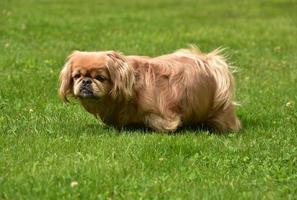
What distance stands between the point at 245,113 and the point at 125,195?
3746 mm

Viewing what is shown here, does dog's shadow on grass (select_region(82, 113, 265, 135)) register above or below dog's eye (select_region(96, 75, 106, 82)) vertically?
below

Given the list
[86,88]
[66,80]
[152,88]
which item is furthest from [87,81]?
[152,88]

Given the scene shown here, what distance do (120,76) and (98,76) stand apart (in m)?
0.22

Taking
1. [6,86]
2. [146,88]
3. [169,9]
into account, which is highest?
[146,88]

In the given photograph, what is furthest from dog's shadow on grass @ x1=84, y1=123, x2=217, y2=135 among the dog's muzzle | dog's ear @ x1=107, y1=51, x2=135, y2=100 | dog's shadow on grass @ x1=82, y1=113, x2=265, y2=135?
the dog's muzzle

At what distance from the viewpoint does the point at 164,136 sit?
25.6 ft

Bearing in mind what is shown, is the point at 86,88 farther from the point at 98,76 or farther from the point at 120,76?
the point at 120,76

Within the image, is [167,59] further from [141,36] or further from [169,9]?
[169,9]

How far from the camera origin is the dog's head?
25.0 feet

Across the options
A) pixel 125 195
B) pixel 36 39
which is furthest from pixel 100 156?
pixel 36 39

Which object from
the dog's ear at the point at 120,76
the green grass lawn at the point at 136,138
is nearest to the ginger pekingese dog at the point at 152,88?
the dog's ear at the point at 120,76

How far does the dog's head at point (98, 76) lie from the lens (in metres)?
7.61

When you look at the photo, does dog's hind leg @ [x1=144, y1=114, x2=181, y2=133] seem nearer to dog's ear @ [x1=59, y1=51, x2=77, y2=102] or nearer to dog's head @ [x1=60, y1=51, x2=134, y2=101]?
dog's head @ [x1=60, y1=51, x2=134, y2=101]

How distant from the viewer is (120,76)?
304 inches
